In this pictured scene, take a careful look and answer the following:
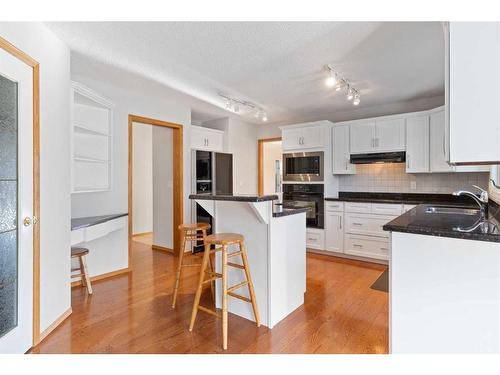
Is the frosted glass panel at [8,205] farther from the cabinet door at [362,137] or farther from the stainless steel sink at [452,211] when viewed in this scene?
the cabinet door at [362,137]

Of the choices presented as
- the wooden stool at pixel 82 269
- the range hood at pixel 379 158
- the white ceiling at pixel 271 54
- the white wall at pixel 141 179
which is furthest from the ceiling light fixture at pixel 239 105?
the white wall at pixel 141 179

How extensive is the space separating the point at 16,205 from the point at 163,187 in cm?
279

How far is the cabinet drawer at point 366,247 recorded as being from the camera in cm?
383

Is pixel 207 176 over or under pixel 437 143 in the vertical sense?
under

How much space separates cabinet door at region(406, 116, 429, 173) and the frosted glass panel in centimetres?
425

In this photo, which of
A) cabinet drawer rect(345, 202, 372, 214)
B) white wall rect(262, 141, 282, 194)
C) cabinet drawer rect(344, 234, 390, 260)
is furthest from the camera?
white wall rect(262, 141, 282, 194)

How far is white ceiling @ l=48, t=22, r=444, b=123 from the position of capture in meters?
2.13

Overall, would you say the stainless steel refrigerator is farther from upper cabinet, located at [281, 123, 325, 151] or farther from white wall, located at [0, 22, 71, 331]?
white wall, located at [0, 22, 71, 331]

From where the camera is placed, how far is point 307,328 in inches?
85.0

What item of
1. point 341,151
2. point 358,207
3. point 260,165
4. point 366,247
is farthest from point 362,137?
point 260,165

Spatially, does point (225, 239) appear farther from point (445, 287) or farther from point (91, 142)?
point (91, 142)

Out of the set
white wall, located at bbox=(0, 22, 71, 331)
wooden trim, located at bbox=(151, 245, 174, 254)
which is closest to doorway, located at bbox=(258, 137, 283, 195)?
wooden trim, located at bbox=(151, 245, 174, 254)

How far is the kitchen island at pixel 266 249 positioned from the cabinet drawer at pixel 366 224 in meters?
1.80

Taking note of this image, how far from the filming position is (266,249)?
2203 mm
